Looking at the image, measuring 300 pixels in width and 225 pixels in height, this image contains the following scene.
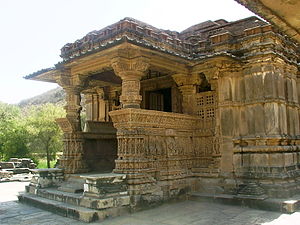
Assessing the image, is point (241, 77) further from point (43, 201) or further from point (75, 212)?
point (43, 201)

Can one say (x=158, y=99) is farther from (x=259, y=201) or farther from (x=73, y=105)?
(x=259, y=201)

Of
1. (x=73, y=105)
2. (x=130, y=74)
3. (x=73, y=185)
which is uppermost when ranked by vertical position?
(x=130, y=74)

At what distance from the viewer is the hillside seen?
71.7 m

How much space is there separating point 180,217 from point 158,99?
657cm

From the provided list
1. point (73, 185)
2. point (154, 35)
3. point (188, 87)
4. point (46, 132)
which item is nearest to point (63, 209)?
point (73, 185)

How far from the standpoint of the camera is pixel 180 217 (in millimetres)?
7281

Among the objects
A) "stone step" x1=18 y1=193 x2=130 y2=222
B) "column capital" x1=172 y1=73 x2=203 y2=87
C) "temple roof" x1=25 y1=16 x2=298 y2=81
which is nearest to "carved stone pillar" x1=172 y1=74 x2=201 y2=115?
"column capital" x1=172 y1=73 x2=203 y2=87

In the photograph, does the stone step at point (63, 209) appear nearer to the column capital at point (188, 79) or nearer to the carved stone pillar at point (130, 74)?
the carved stone pillar at point (130, 74)

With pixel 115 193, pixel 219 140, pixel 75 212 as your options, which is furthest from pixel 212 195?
pixel 75 212

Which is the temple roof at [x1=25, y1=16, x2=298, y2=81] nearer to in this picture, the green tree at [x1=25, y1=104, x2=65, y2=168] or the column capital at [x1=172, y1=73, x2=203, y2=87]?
the column capital at [x1=172, y1=73, x2=203, y2=87]

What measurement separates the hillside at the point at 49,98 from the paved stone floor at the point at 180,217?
192 ft

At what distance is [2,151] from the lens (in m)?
32.0

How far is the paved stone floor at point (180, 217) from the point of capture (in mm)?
6797

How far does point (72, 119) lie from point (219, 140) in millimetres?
4826
